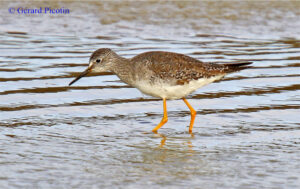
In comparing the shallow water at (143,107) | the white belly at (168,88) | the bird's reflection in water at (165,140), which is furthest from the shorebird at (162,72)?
the shallow water at (143,107)

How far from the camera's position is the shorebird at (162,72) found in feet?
27.5

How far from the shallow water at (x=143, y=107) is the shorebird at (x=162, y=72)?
0.52 meters

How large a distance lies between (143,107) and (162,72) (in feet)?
3.90

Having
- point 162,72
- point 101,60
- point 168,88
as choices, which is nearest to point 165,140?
point 168,88

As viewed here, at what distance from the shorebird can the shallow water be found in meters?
0.52

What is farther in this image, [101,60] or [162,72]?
[101,60]

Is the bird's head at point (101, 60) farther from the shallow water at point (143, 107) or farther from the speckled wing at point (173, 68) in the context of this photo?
the shallow water at point (143, 107)

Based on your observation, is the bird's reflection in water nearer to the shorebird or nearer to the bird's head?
the shorebird

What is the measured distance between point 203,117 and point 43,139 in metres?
2.61

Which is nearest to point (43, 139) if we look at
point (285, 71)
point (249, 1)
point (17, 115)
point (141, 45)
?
point (17, 115)

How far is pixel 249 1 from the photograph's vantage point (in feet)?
60.5

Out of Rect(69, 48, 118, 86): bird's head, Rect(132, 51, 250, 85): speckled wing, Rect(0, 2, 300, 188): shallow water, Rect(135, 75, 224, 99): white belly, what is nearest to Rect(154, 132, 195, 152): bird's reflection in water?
Rect(0, 2, 300, 188): shallow water

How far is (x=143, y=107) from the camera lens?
943 cm

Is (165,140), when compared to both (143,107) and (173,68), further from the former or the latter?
(143,107)
